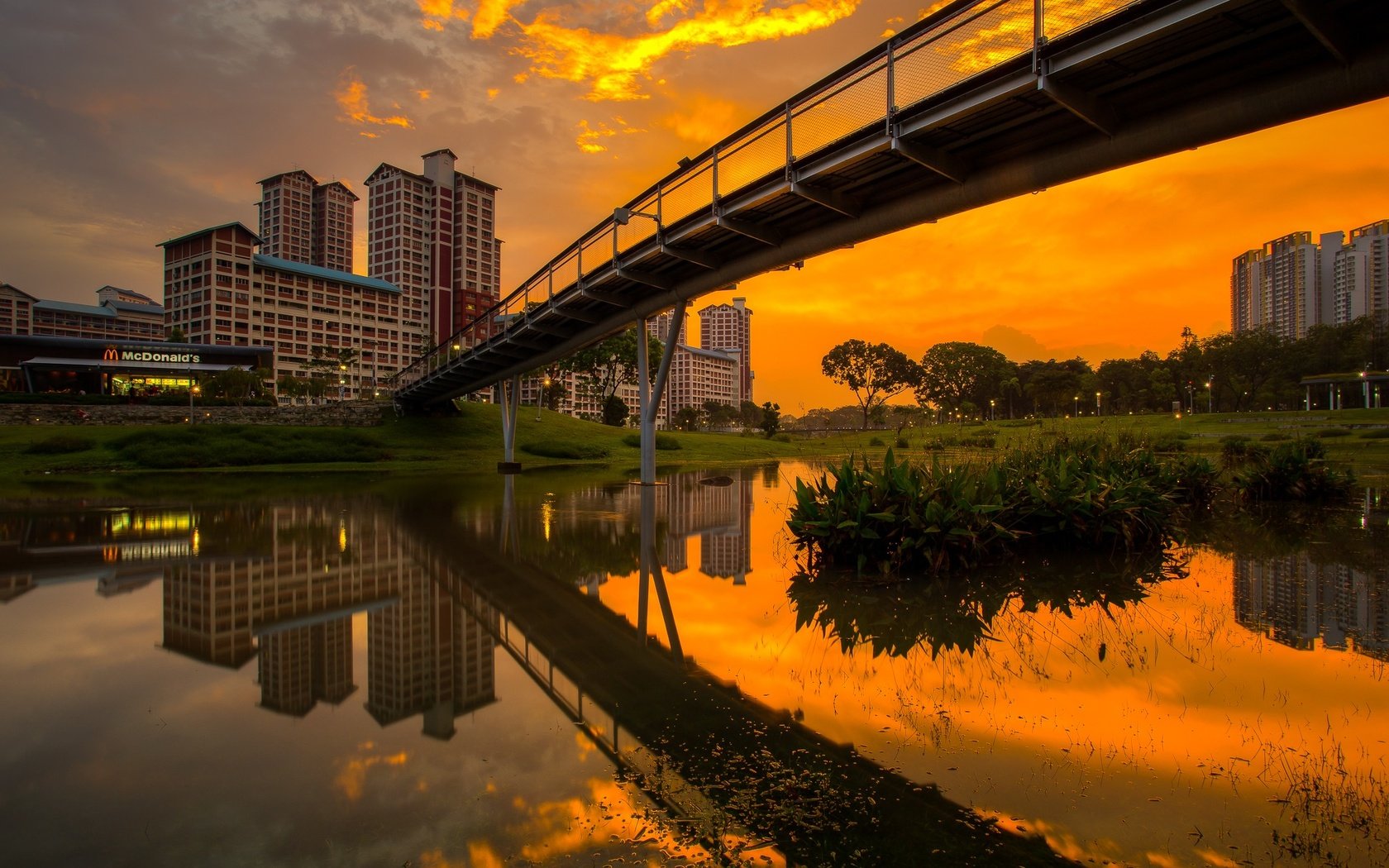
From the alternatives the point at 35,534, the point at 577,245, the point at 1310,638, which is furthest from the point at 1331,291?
the point at 35,534

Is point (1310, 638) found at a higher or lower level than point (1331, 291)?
lower

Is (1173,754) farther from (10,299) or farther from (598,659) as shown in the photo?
(10,299)

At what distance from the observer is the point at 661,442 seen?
53125 mm

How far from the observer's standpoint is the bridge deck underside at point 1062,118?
8.93 m

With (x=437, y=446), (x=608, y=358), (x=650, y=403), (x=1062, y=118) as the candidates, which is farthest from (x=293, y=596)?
(x=608, y=358)

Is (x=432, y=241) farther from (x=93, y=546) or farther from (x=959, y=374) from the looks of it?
(x=93, y=546)

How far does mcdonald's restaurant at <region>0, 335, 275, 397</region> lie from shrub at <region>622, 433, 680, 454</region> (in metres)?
44.9

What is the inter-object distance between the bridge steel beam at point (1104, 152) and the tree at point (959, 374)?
82705mm

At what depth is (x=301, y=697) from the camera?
4879mm

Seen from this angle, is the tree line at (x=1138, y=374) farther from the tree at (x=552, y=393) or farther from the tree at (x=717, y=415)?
the tree at (x=717, y=415)

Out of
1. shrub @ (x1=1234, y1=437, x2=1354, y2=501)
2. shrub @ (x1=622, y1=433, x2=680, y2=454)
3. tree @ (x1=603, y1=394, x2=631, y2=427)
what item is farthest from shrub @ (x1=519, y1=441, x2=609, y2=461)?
shrub @ (x1=1234, y1=437, x2=1354, y2=501)

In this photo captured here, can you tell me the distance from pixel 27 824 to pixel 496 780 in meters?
2.05

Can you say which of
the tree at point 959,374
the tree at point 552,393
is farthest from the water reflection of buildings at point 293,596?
the tree at point 959,374

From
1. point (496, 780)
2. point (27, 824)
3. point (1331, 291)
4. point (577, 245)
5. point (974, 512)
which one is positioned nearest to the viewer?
point (27, 824)
